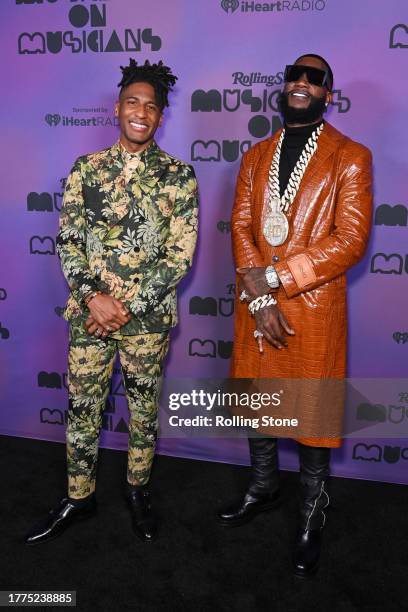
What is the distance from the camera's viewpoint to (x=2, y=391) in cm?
349

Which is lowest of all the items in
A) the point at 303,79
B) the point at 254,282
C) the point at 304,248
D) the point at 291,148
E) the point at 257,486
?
the point at 257,486

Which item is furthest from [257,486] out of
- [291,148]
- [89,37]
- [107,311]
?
[89,37]

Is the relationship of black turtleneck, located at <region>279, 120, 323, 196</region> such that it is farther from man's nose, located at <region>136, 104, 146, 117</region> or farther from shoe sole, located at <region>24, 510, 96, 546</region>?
shoe sole, located at <region>24, 510, 96, 546</region>

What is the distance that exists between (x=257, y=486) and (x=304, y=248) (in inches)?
45.6

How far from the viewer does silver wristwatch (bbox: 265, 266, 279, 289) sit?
7.23 feet

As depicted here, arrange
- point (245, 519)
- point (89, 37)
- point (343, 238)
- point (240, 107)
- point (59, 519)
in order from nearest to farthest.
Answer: point (343, 238) → point (59, 519) → point (245, 519) → point (240, 107) → point (89, 37)

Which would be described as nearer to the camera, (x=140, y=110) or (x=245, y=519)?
(x=140, y=110)

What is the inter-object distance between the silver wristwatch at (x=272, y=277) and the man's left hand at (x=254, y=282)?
17 mm

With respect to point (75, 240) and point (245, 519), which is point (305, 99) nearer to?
point (75, 240)

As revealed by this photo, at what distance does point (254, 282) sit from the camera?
2260 millimetres

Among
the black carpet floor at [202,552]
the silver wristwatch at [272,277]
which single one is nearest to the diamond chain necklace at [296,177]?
the silver wristwatch at [272,277]

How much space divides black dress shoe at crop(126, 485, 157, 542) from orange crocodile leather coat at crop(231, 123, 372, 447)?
0.74m

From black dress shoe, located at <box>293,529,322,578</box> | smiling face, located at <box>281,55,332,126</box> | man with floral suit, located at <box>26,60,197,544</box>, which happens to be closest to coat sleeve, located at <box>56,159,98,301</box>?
man with floral suit, located at <box>26,60,197,544</box>

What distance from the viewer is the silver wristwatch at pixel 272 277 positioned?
2.20 m
